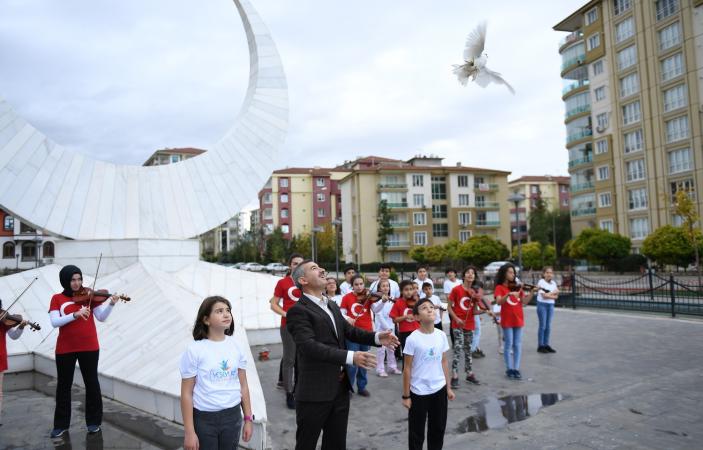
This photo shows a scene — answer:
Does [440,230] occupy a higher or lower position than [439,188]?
lower

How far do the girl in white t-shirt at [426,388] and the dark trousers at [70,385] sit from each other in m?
2.83

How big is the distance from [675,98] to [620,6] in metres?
7.74

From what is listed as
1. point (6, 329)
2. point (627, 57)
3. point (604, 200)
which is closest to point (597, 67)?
point (627, 57)

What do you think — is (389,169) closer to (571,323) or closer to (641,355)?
(571,323)

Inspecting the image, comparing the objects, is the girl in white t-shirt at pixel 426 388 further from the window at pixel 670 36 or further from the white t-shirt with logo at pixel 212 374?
the window at pixel 670 36

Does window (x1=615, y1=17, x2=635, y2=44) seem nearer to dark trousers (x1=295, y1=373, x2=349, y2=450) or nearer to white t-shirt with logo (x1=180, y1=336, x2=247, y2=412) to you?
dark trousers (x1=295, y1=373, x2=349, y2=450)

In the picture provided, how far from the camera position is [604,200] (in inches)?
1334

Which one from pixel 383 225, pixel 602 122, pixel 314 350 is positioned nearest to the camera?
pixel 314 350

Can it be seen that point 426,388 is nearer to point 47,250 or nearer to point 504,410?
point 504,410

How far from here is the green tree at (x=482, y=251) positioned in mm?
32188

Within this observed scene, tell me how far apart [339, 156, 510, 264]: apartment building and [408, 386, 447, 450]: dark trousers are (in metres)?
41.1

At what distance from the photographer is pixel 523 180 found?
216 ft

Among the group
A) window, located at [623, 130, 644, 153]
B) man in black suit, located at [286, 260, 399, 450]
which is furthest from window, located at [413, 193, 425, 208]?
man in black suit, located at [286, 260, 399, 450]

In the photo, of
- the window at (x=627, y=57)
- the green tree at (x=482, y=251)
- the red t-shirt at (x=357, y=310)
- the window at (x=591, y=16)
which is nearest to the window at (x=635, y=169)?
the window at (x=627, y=57)
